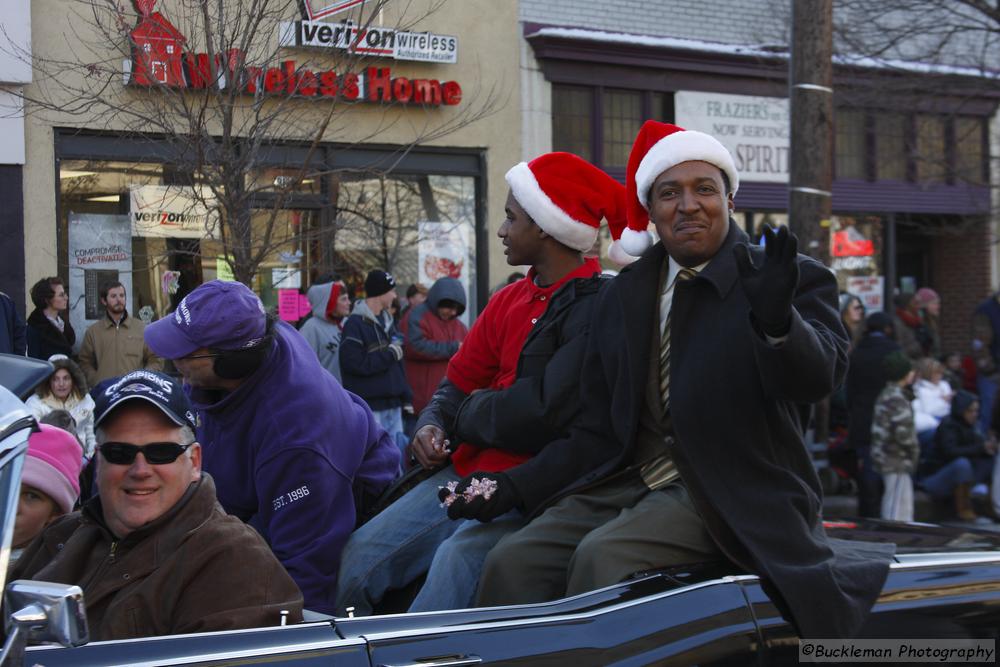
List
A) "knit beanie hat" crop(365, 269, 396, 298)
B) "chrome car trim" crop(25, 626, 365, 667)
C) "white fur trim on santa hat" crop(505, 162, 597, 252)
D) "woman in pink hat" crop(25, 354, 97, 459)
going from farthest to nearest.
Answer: "knit beanie hat" crop(365, 269, 396, 298) < "woman in pink hat" crop(25, 354, 97, 459) < "white fur trim on santa hat" crop(505, 162, 597, 252) < "chrome car trim" crop(25, 626, 365, 667)

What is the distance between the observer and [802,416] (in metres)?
3.50

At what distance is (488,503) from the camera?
3.58 meters

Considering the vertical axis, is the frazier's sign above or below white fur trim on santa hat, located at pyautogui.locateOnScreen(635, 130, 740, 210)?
above

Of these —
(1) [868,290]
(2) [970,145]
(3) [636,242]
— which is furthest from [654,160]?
(2) [970,145]

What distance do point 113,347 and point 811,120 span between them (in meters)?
6.10

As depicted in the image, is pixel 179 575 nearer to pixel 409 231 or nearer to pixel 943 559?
pixel 943 559

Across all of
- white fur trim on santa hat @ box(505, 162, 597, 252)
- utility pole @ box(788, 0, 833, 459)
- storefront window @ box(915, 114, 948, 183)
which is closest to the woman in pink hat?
white fur trim on santa hat @ box(505, 162, 597, 252)

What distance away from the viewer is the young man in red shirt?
3.67 m

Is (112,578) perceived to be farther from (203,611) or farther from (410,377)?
(410,377)

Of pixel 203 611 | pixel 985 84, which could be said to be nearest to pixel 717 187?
pixel 203 611

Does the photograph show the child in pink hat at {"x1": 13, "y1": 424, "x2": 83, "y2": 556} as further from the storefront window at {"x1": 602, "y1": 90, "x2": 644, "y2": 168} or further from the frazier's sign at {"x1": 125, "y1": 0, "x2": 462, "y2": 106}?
the storefront window at {"x1": 602, "y1": 90, "x2": 644, "y2": 168}

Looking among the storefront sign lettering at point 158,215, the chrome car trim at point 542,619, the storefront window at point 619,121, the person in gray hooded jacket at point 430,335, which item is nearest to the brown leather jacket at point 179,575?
the chrome car trim at point 542,619

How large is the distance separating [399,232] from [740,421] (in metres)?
10.3

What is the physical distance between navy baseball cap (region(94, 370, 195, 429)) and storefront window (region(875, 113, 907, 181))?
15114 millimetres
